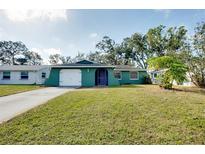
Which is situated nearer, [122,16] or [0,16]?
[0,16]

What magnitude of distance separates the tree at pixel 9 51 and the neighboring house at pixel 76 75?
100 feet

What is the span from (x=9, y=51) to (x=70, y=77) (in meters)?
40.7

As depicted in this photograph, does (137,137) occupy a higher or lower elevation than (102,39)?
lower

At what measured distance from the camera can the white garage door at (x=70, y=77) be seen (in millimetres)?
22562

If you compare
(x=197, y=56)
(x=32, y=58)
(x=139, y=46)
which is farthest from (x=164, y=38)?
(x=32, y=58)

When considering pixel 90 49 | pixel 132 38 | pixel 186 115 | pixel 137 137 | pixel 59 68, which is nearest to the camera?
pixel 137 137

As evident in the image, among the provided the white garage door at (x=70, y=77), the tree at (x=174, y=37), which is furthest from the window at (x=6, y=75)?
the tree at (x=174, y=37)

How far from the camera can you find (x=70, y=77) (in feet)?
74.1

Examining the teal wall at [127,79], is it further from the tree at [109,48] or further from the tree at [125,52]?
the tree at [109,48]

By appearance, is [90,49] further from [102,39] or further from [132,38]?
[132,38]

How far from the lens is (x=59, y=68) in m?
22.5

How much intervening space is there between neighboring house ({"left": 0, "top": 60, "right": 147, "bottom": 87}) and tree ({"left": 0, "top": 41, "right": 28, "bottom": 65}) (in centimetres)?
3063
